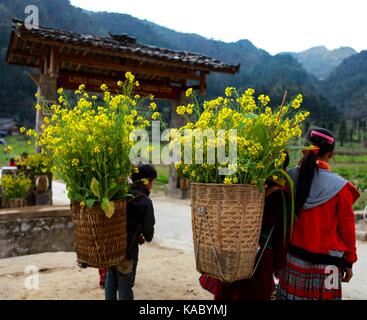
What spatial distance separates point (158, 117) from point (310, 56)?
19780 cm

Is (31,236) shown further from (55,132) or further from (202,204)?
(202,204)

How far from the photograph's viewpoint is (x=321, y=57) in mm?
181000

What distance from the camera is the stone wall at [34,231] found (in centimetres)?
573

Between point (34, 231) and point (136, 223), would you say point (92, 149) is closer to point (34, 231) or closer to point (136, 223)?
point (136, 223)

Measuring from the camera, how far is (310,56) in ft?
605

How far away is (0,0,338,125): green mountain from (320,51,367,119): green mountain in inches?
150

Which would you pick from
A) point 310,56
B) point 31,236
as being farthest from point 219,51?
point 31,236

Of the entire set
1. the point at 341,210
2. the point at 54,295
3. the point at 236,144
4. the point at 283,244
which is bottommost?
the point at 54,295

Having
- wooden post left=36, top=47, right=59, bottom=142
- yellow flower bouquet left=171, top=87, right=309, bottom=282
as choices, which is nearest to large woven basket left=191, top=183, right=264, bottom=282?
yellow flower bouquet left=171, top=87, right=309, bottom=282

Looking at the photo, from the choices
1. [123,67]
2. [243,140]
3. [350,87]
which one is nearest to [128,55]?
[123,67]

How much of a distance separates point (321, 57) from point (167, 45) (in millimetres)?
106990

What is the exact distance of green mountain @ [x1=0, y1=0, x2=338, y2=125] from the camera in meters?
54.0

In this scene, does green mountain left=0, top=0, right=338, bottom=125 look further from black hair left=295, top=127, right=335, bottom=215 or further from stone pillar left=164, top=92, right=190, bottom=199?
black hair left=295, top=127, right=335, bottom=215

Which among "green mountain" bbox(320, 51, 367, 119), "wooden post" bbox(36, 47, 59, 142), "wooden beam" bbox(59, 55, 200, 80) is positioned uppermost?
"green mountain" bbox(320, 51, 367, 119)
